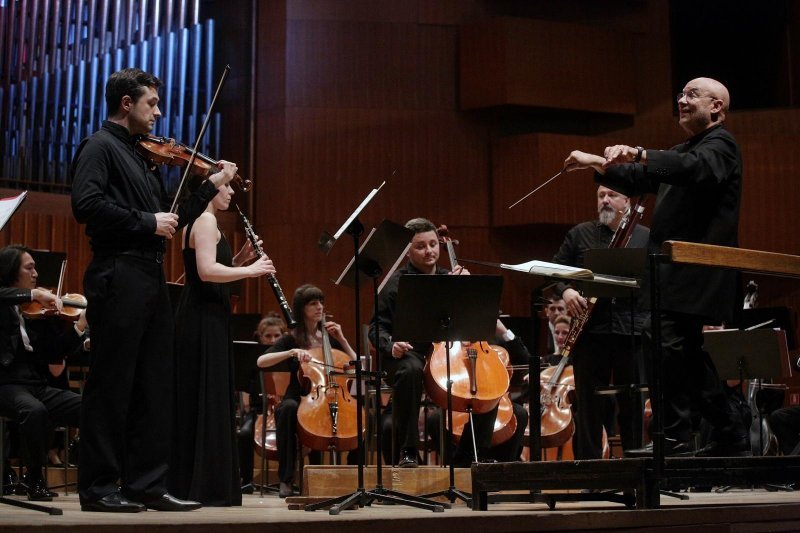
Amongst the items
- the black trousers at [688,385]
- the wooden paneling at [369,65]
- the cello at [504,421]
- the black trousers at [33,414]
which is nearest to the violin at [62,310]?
the black trousers at [33,414]

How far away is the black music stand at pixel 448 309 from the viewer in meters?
4.16

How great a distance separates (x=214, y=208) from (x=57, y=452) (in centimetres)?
319

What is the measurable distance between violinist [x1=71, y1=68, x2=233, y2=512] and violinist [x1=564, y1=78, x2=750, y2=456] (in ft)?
4.87

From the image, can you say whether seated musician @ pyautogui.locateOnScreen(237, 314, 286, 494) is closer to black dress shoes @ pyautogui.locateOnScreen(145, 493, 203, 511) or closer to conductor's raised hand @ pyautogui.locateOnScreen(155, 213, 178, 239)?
black dress shoes @ pyautogui.locateOnScreen(145, 493, 203, 511)

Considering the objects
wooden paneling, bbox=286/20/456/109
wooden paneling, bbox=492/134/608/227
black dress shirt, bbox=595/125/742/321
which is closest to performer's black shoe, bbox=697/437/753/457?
black dress shirt, bbox=595/125/742/321

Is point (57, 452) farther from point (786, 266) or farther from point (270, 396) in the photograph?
point (786, 266)

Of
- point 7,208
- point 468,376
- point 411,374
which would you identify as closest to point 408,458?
point 411,374

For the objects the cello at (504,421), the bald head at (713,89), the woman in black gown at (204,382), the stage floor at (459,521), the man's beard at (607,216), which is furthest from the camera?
the man's beard at (607,216)

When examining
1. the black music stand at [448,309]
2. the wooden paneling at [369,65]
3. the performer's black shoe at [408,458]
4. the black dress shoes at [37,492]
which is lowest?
the black dress shoes at [37,492]

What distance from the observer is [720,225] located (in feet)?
12.4

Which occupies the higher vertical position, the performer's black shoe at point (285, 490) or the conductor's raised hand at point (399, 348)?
the conductor's raised hand at point (399, 348)

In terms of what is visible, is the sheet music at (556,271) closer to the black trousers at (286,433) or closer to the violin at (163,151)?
the violin at (163,151)

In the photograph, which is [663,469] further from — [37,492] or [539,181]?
[539,181]

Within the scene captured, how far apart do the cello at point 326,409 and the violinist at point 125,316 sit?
2.06m
